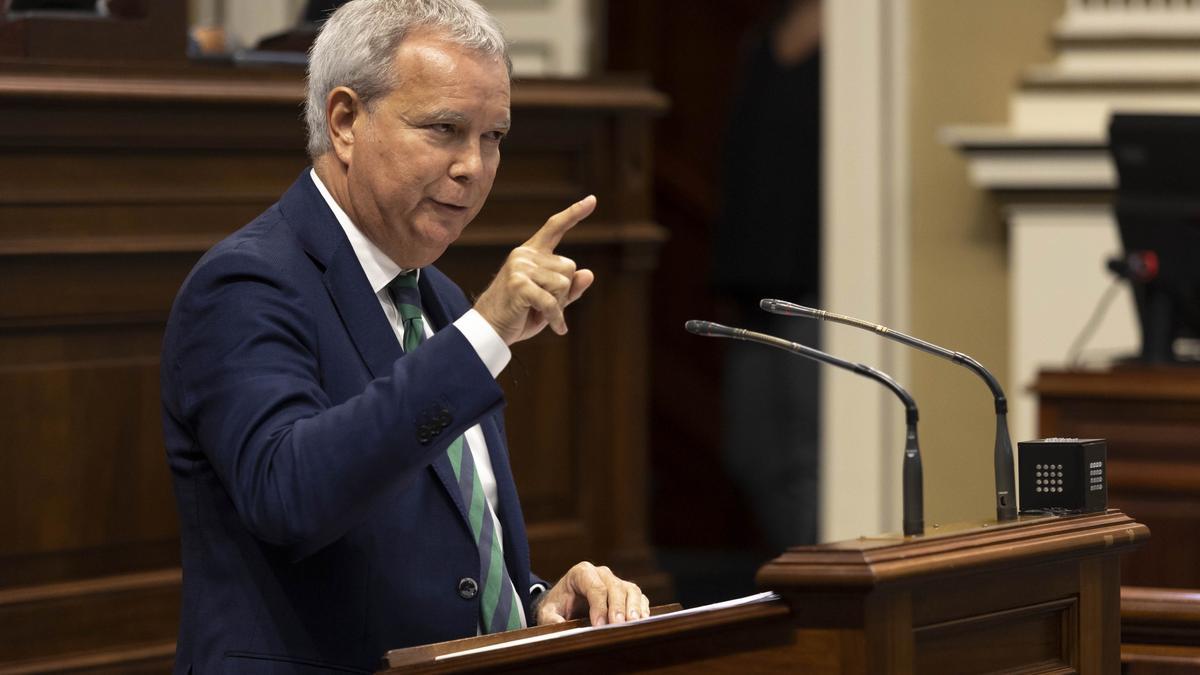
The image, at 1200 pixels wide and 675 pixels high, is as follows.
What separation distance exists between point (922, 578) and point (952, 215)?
13.1 ft

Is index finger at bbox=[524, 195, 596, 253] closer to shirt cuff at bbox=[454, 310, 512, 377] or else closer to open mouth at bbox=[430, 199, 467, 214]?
shirt cuff at bbox=[454, 310, 512, 377]

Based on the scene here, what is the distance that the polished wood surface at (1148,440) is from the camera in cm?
402

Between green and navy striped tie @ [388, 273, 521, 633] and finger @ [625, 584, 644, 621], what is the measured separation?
0.14m

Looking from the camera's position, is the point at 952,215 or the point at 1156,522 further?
the point at 952,215

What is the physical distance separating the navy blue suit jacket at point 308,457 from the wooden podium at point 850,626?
188 mm

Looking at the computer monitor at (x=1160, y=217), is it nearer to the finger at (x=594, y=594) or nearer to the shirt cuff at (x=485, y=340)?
the finger at (x=594, y=594)

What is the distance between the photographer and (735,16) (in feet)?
24.2

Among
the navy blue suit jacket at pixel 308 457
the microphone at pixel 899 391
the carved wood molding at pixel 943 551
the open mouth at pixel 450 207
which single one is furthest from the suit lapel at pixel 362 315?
the carved wood molding at pixel 943 551

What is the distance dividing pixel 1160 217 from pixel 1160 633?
213cm

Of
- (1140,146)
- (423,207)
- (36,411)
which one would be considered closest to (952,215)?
(1140,146)

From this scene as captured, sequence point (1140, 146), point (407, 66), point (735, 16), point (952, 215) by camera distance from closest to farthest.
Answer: point (407, 66)
point (1140, 146)
point (952, 215)
point (735, 16)

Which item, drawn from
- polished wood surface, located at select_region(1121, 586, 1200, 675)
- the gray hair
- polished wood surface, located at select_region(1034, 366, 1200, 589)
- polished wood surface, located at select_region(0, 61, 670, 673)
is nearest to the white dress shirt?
the gray hair

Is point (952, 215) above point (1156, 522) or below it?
above

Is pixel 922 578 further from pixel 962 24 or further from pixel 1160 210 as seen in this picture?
pixel 962 24
